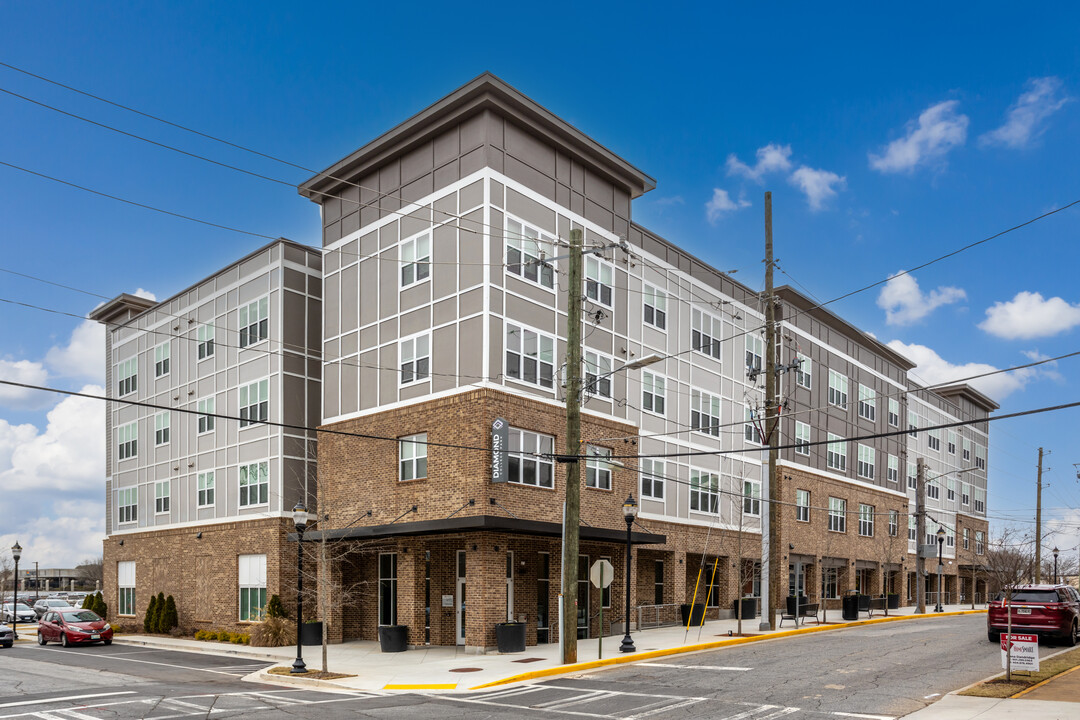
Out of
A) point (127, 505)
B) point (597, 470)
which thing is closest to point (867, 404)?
point (597, 470)

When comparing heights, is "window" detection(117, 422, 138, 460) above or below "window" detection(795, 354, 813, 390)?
below

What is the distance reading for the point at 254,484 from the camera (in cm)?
3572

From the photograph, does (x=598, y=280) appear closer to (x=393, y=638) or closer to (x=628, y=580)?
(x=628, y=580)

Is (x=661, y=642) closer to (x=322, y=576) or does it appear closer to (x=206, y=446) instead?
(x=322, y=576)

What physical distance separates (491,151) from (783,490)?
24.8m

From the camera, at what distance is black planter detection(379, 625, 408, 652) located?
27.7m

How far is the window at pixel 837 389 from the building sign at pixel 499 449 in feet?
95.9

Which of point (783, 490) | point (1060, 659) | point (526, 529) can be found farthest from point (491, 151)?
point (783, 490)

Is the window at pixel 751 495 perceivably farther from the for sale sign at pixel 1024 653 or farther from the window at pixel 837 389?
the for sale sign at pixel 1024 653

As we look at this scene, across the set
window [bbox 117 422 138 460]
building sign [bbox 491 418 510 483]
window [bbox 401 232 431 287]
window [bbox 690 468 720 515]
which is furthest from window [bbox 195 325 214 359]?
window [bbox 690 468 720 515]

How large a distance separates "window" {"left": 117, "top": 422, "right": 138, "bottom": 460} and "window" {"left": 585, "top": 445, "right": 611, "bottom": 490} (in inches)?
1002

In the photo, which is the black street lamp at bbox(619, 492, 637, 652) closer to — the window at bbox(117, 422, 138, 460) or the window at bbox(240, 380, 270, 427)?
the window at bbox(240, 380, 270, 427)

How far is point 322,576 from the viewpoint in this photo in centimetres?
2569

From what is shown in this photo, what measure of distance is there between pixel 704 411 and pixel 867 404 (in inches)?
756
